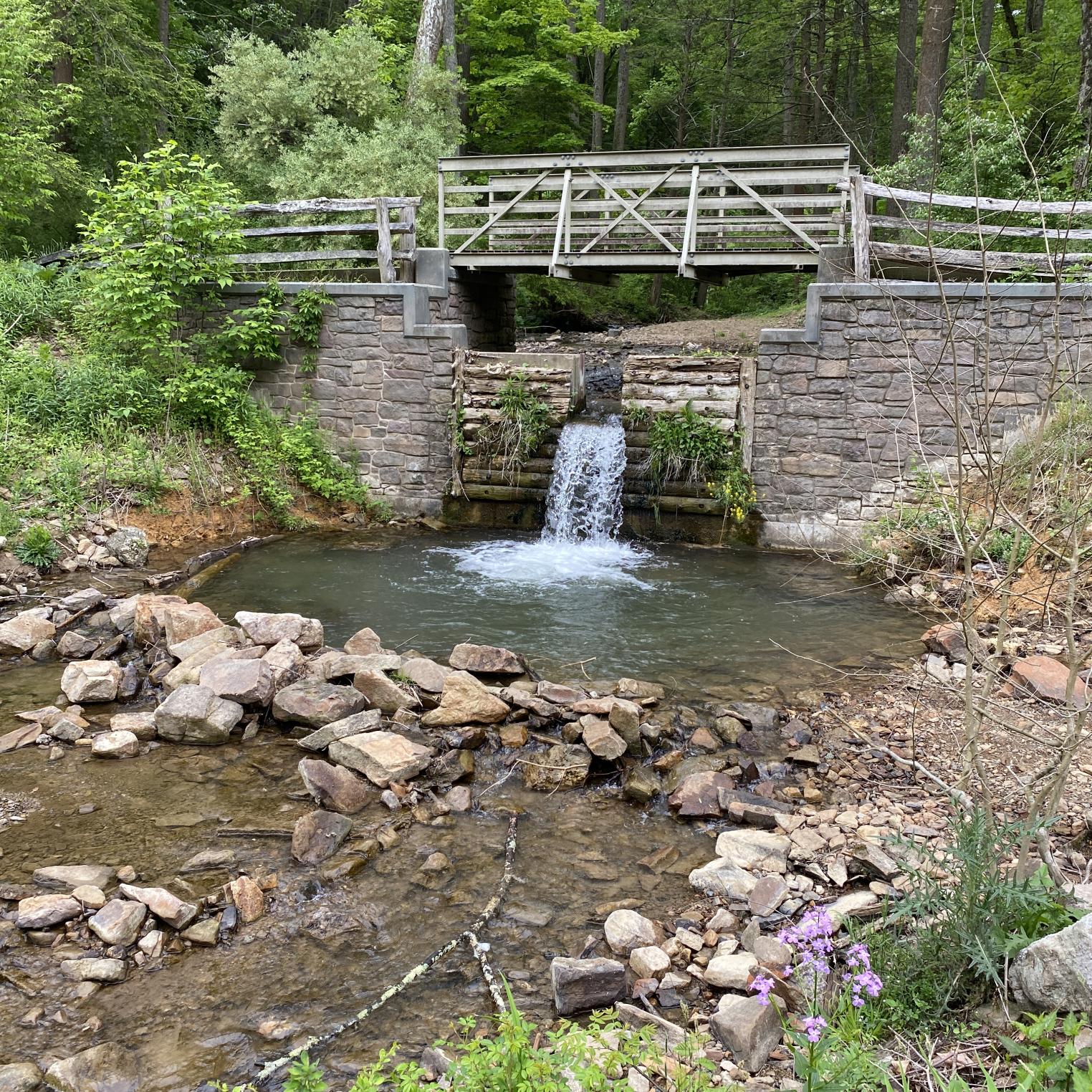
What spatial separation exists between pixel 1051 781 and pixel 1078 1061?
94cm

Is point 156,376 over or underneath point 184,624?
over

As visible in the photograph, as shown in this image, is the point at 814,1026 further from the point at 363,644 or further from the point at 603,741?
the point at 363,644

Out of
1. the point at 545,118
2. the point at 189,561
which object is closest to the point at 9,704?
A: the point at 189,561

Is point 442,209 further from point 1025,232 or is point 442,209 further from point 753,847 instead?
point 753,847

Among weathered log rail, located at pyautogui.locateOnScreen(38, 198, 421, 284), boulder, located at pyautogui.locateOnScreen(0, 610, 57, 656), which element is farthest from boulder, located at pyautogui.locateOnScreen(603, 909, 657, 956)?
weathered log rail, located at pyautogui.locateOnScreen(38, 198, 421, 284)

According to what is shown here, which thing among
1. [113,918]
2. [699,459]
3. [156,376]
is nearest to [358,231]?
[156,376]

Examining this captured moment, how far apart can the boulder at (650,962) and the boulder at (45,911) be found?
7.29ft

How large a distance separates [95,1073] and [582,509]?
25.2ft

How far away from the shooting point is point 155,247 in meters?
9.77

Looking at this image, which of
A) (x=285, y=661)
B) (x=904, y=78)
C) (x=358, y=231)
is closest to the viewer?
(x=285, y=661)

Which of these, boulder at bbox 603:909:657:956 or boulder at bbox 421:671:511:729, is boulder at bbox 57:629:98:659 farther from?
boulder at bbox 603:909:657:956

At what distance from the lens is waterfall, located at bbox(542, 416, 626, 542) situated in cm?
1002

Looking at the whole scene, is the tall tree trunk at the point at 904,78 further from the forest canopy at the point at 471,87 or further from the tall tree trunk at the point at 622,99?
the tall tree trunk at the point at 622,99

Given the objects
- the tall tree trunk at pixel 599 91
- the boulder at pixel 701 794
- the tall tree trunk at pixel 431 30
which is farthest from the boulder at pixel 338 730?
the tall tree trunk at pixel 599 91
